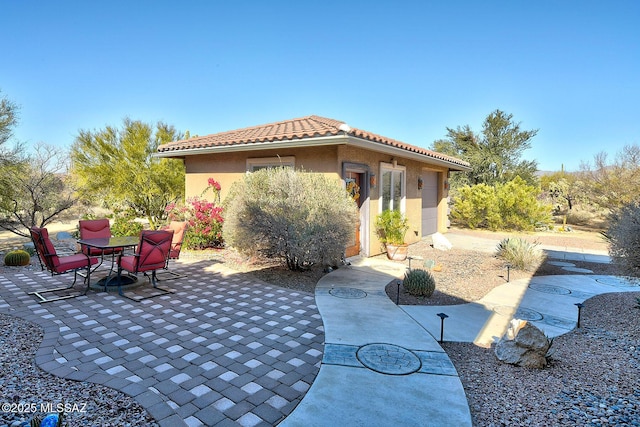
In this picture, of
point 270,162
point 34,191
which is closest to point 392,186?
point 270,162

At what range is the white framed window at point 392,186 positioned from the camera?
11.3m

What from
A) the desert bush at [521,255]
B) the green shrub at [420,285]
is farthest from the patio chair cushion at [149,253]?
the desert bush at [521,255]

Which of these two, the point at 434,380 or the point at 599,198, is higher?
the point at 599,198

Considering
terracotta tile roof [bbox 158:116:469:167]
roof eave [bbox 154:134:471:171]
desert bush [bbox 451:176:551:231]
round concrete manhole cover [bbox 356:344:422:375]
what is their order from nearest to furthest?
round concrete manhole cover [bbox 356:344:422:375] → roof eave [bbox 154:134:471:171] → terracotta tile roof [bbox 158:116:469:167] → desert bush [bbox 451:176:551:231]

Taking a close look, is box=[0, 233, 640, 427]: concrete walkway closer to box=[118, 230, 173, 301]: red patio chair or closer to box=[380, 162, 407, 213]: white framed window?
box=[118, 230, 173, 301]: red patio chair

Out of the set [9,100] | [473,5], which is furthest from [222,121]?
[473,5]

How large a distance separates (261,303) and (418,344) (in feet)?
9.46

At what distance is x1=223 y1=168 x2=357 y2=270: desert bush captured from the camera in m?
7.38

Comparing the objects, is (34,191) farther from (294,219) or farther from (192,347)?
(192,347)

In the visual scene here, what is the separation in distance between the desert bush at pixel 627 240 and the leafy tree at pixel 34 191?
13981 millimetres

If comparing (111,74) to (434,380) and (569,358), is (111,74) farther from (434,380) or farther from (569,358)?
(569,358)

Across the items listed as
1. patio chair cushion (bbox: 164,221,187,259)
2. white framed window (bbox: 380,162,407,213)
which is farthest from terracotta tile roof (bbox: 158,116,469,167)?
patio chair cushion (bbox: 164,221,187,259)

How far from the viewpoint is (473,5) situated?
391 inches

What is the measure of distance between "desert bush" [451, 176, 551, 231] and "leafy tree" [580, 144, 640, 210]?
9.53 ft
